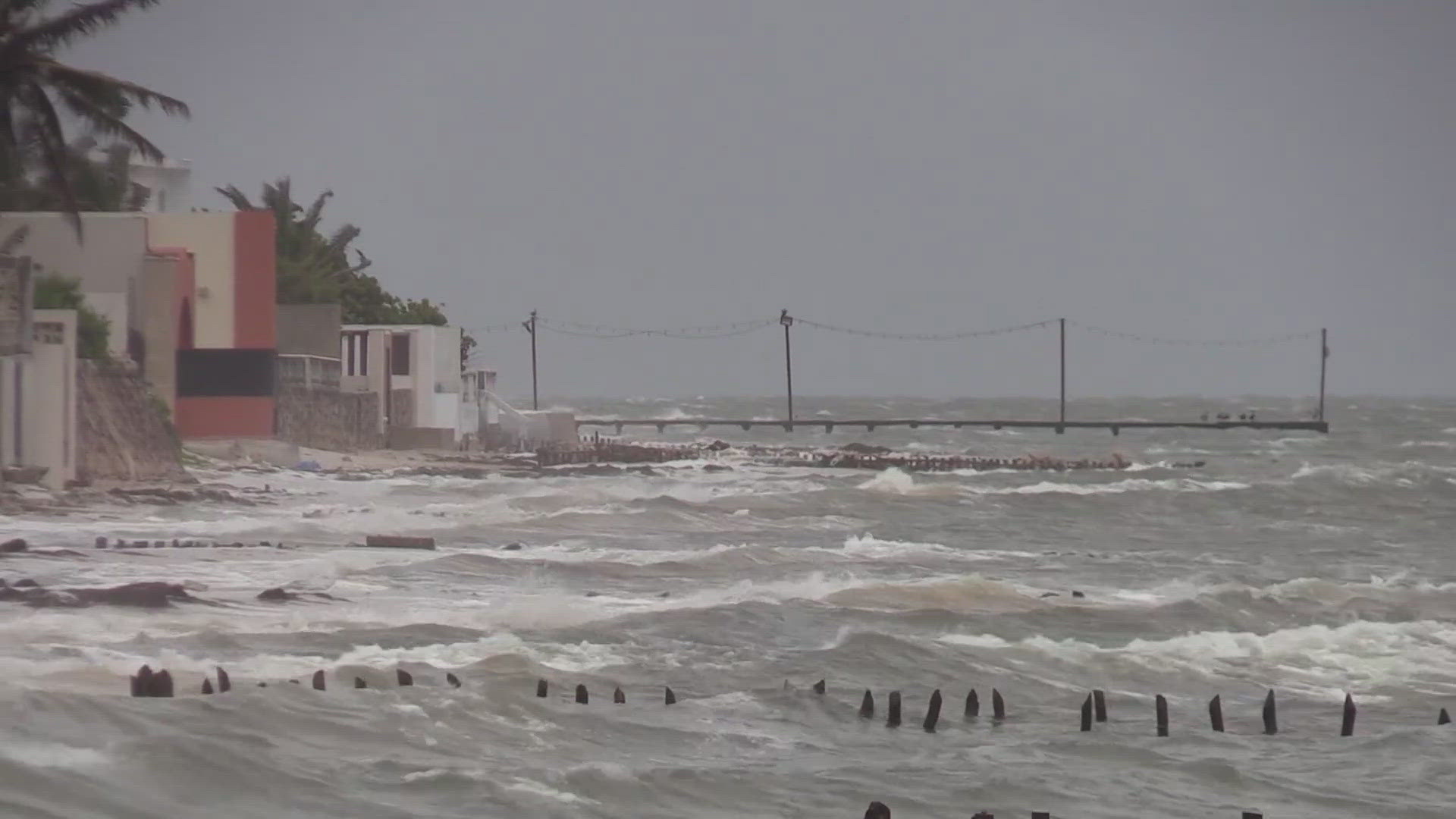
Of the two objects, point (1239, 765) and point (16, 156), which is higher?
point (16, 156)

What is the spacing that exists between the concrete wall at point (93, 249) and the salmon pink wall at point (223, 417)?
263 centimetres

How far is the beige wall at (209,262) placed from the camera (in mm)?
46531

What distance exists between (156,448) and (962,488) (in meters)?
24.2

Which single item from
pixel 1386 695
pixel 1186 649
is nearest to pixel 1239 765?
pixel 1386 695

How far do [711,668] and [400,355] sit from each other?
43.8 m

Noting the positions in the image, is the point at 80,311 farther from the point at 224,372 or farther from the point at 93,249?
the point at 224,372

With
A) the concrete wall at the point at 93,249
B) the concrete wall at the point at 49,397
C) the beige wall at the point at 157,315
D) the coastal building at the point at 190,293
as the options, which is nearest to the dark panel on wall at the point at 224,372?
the coastal building at the point at 190,293

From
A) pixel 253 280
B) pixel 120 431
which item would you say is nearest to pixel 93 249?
pixel 253 280

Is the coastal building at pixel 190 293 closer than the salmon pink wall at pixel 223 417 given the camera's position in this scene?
Yes

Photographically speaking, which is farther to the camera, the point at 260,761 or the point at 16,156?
the point at 16,156

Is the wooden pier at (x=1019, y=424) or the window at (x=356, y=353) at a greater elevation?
the window at (x=356, y=353)

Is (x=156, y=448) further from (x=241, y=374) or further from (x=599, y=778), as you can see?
(x=599, y=778)

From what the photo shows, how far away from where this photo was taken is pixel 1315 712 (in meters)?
18.7

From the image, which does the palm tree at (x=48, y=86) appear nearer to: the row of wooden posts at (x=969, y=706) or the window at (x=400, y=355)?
the row of wooden posts at (x=969, y=706)
